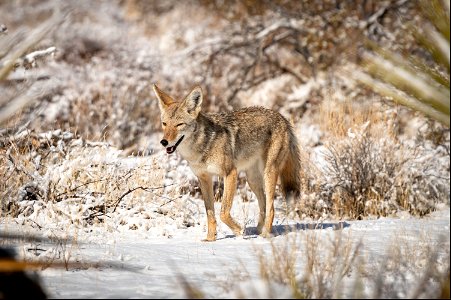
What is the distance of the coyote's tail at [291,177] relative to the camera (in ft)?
24.2

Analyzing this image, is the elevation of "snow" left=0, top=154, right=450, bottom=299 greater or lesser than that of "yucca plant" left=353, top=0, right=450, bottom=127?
lesser

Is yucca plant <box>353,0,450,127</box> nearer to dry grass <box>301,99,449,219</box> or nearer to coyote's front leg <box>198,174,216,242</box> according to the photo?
coyote's front leg <box>198,174,216,242</box>

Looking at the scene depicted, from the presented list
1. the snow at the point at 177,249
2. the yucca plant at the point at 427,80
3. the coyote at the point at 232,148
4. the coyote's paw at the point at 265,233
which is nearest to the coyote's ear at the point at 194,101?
the coyote at the point at 232,148

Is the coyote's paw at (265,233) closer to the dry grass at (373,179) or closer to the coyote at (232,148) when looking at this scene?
the coyote at (232,148)

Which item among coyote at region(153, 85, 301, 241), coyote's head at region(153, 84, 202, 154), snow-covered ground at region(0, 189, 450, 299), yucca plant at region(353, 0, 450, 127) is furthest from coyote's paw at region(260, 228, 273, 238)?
yucca plant at region(353, 0, 450, 127)

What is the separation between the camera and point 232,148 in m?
6.67

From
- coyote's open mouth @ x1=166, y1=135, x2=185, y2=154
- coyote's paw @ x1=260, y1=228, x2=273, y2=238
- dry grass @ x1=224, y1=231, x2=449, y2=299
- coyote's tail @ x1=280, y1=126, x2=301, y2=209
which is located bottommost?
dry grass @ x1=224, y1=231, x2=449, y2=299

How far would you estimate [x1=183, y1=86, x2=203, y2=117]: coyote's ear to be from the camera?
648 centimetres

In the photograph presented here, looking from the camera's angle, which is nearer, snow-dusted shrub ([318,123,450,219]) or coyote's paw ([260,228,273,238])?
coyote's paw ([260,228,273,238])

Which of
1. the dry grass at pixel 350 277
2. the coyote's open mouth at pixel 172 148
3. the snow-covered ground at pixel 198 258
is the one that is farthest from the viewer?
the coyote's open mouth at pixel 172 148

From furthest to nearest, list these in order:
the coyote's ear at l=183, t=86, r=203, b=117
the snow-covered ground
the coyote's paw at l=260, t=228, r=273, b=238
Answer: the coyote's ear at l=183, t=86, r=203, b=117 < the coyote's paw at l=260, t=228, r=273, b=238 < the snow-covered ground

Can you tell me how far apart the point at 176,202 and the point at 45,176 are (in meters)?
1.51

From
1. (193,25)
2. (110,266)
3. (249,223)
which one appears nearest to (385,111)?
(249,223)

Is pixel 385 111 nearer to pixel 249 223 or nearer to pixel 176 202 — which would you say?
pixel 249 223
